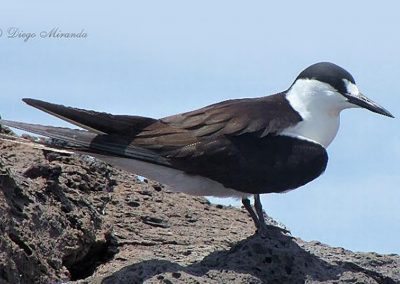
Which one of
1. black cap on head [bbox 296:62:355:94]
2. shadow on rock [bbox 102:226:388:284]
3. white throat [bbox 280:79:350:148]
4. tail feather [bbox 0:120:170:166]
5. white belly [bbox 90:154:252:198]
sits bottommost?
shadow on rock [bbox 102:226:388:284]

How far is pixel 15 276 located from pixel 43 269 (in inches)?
16.8

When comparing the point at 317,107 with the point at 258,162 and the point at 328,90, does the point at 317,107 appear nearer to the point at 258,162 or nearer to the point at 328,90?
the point at 328,90

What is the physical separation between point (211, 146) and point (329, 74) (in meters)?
1.42

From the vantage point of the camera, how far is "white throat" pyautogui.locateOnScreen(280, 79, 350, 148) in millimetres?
8430

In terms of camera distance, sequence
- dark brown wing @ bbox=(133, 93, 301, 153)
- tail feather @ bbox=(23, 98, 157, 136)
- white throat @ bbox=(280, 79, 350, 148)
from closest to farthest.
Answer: tail feather @ bbox=(23, 98, 157, 136) < dark brown wing @ bbox=(133, 93, 301, 153) < white throat @ bbox=(280, 79, 350, 148)

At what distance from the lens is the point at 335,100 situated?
870 centimetres

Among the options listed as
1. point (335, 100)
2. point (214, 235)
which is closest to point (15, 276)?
point (214, 235)

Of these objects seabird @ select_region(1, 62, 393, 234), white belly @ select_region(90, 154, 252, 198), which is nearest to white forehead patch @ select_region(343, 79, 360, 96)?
seabird @ select_region(1, 62, 393, 234)

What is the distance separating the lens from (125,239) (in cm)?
833

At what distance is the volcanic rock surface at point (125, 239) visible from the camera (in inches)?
275

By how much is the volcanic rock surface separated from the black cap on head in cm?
130

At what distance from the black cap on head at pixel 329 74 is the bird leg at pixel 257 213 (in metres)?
1.16

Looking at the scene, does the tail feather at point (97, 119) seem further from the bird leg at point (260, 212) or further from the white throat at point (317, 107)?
the white throat at point (317, 107)

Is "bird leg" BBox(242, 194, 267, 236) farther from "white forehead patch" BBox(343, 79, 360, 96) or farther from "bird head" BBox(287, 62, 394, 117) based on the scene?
"white forehead patch" BBox(343, 79, 360, 96)
